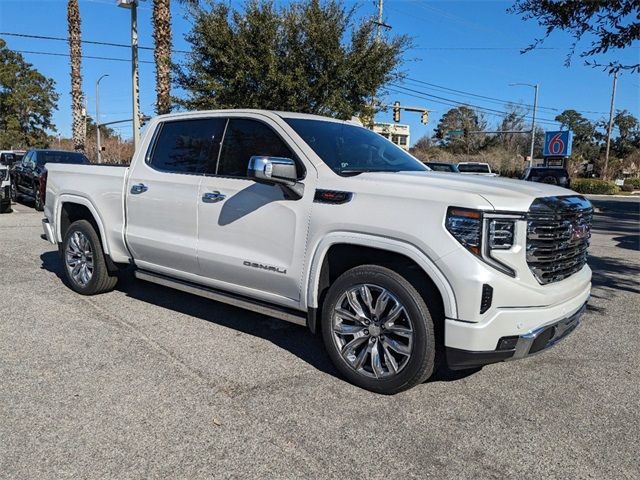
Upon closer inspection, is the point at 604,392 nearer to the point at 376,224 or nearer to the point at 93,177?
the point at 376,224

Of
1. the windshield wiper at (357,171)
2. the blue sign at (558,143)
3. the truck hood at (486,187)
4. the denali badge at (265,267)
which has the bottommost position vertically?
the denali badge at (265,267)

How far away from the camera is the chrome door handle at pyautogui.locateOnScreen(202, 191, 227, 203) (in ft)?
14.7

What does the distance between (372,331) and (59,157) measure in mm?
14427

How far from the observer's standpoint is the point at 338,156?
429cm

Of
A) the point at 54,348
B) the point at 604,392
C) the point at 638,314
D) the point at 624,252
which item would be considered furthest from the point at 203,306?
the point at 624,252

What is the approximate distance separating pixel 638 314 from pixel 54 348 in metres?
5.91

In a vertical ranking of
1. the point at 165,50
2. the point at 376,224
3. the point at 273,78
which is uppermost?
the point at 165,50

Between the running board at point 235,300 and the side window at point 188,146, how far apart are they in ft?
3.44

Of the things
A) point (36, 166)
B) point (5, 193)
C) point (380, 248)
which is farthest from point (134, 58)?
point (380, 248)

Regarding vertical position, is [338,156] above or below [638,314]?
above

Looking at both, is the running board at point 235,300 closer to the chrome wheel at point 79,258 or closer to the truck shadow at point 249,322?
the truck shadow at point 249,322

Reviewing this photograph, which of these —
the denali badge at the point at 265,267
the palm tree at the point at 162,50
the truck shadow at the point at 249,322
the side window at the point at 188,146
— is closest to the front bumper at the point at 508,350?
the truck shadow at the point at 249,322

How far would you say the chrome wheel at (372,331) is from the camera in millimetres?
3584

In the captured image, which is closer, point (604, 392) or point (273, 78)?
point (604, 392)
